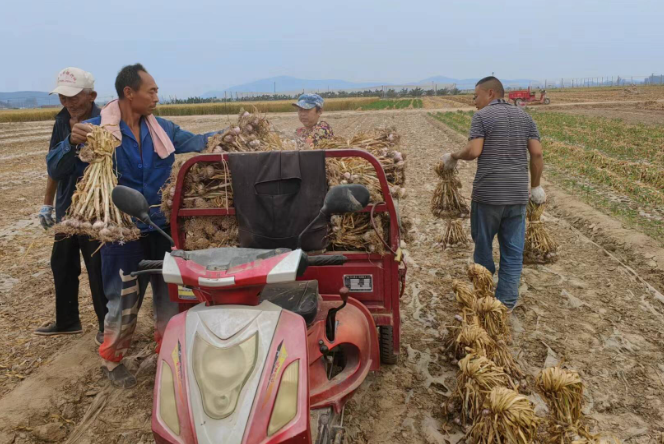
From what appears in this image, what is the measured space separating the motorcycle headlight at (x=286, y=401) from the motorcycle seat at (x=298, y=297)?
2.09 feet

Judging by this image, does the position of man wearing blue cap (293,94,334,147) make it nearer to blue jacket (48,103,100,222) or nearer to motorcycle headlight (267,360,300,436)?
blue jacket (48,103,100,222)

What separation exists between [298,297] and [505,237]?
2.39 meters

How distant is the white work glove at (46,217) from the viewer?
395 cm

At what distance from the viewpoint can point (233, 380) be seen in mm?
1921

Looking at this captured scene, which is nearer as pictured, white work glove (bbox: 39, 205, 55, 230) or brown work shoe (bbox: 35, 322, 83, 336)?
white work glove (bbox: 39, 205, 55, 230)

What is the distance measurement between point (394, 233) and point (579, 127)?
2265 centimetres

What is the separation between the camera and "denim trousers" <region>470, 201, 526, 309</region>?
14.2 ft

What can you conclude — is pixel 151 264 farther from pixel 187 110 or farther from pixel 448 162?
pixel 187 110

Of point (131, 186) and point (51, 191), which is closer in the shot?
point (131, 186)

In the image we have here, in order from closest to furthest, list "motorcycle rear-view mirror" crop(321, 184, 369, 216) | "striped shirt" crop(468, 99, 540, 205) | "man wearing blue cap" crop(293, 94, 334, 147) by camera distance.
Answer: "motorcycle rear-view mirror" crop(321, 184, 369, 216)
"striped shirt" crop(468, 99, 540, 205)
"man wearing blue cap" crop(293, 94, 334, 147)

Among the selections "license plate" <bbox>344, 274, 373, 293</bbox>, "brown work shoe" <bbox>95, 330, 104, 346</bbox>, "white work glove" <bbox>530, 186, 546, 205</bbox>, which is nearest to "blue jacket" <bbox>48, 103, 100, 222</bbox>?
"brown work shoe" <bbox>95, 330, 104, 346</bbox>

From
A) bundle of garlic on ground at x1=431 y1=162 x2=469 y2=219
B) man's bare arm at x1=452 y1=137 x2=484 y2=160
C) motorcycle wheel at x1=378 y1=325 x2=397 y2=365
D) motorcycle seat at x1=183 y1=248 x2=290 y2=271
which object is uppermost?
man's bare arm at x1=452 y1=137 x2=484 y2=160

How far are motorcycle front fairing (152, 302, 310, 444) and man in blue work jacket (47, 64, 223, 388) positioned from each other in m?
1.43

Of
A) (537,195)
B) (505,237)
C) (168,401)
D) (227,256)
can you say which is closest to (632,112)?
(537,195)
